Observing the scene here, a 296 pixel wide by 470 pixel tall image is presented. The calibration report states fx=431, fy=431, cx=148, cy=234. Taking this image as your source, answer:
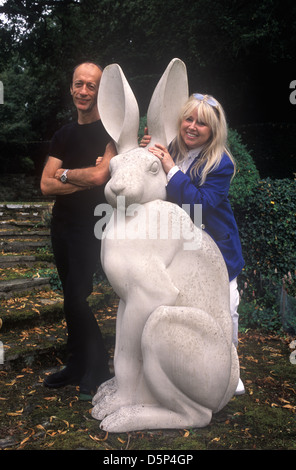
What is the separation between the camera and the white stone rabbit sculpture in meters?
2.49

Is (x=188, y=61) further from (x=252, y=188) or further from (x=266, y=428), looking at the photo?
(x=266, y=428)

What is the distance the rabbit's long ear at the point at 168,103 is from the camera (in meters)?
2.70

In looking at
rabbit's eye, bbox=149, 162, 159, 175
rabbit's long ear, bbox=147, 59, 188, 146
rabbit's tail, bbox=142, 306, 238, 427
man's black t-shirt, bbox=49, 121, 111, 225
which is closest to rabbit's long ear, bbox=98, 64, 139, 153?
rabbit's long ear, bbox=147, 59, 188, 146

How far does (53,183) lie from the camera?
3084 millimetres

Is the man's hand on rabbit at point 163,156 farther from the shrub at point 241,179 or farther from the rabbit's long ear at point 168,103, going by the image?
the shrub at point 241,179

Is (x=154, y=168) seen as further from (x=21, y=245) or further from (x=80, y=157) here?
(x=21, y=245)

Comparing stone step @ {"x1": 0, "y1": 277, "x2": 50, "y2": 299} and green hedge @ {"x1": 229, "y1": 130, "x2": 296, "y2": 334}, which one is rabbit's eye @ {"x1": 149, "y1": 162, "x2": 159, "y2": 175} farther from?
stone step @ {"x1": 0, "y1": 277, "x2": 50, "y2": 299}

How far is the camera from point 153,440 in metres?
2.49

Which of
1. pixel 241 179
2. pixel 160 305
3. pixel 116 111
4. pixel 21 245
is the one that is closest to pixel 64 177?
pixel 116 111

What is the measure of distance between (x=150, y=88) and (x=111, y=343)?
782 centimetres

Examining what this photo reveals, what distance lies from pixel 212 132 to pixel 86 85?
1004mm

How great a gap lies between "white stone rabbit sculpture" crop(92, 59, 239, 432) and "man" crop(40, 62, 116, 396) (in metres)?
0.47

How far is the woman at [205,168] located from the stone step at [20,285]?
341 cm

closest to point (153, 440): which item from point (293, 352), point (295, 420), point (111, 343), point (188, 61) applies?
point (295, 420)
